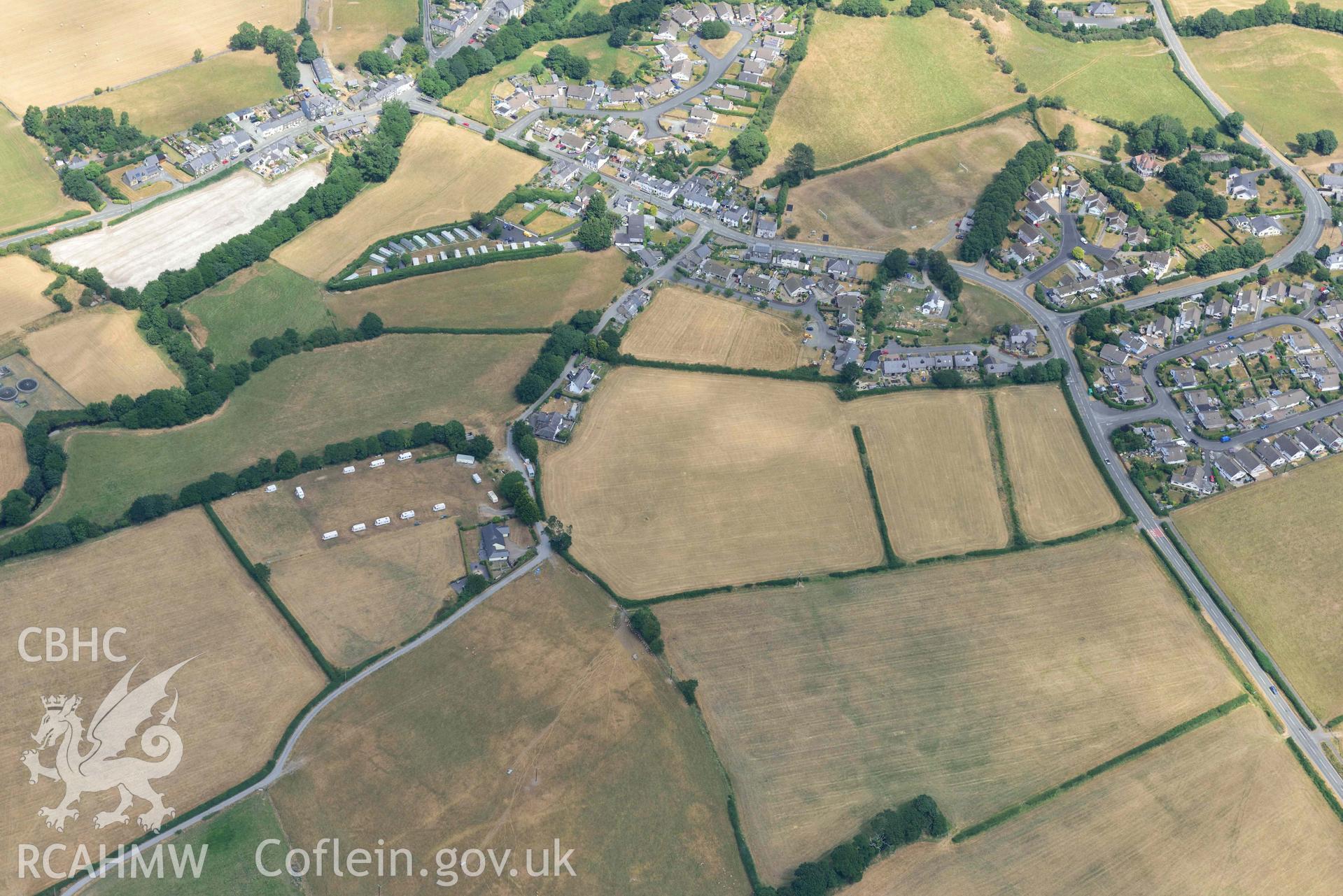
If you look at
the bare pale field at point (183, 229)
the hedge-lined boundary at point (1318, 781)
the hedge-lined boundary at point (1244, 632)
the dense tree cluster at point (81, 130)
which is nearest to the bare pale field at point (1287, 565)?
the hedge-lined boundary at point (1244, 632)

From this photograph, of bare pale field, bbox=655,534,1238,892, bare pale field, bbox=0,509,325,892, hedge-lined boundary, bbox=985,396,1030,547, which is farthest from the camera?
hedge-lined boundary, bbox=985,396,1030,547

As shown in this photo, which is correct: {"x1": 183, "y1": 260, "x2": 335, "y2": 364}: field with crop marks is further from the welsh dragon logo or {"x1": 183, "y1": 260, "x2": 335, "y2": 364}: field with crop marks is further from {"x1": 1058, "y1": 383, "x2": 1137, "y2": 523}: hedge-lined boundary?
{"x1": 1058, "y1": 383, "x2": 1137, "y2": 523}: hedge-lined boundary

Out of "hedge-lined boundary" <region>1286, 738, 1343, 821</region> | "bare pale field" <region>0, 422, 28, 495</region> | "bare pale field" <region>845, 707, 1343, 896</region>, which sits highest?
"bare pale field" <region>0, 422, 28, 495</region>

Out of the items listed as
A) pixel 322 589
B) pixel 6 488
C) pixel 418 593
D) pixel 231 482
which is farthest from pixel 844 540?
pixel 6 488

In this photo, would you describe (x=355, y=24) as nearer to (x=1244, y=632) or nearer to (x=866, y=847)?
(x=866, y=847)

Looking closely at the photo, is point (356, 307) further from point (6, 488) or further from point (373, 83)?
point (373, 83)

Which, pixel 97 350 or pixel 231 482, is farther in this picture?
pixel 97 350

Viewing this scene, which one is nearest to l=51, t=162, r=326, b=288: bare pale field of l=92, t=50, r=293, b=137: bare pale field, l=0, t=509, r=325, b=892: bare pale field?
l=92, t=50, r=293, b=137: bare pale field
